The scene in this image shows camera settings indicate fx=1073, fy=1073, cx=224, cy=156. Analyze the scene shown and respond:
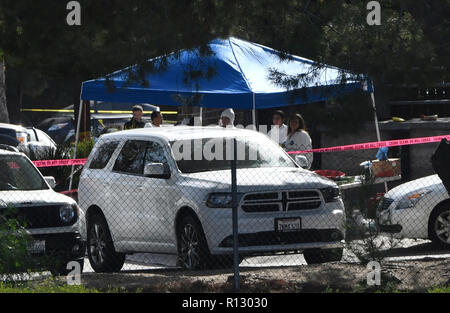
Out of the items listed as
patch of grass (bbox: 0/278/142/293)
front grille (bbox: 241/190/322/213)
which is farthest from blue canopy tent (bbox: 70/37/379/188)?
patch of grass (bbox: 0/278/142/293)

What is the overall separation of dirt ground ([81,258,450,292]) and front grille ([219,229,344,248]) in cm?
47

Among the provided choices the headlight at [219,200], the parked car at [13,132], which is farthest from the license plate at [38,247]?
the parked car at [13,132]

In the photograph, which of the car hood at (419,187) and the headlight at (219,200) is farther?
the car hood at (419,187)

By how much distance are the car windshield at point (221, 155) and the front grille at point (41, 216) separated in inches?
62.4

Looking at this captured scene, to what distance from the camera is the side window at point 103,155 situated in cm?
1432

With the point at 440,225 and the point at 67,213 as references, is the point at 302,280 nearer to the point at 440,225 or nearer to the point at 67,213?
the point at 67,213

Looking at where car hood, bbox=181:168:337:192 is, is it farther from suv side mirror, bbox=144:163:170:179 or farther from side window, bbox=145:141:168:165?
side window, bbox=145:141:168:165

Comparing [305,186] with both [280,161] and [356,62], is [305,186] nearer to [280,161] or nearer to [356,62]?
[280,161]

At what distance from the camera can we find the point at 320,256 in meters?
13.1

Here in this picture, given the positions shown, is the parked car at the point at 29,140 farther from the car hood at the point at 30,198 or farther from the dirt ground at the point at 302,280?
the dirt ground at the point at 302,280

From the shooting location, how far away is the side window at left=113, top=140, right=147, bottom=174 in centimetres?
1361

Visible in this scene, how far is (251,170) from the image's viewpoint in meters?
12.9

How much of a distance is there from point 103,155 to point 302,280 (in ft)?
14.9
